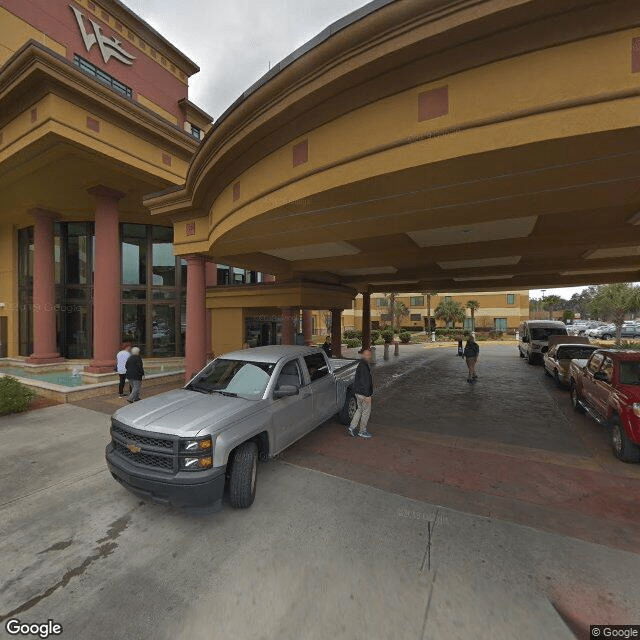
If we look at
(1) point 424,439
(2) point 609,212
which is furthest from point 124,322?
(2) point 609,212

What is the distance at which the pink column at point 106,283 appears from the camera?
12859 mm

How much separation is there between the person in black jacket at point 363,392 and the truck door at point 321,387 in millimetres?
533

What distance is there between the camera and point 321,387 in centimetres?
645

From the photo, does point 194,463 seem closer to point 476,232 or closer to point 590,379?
point 476,232

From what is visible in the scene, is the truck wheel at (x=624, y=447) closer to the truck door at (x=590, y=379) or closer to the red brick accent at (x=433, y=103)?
the truck door at (x=590, y=379)

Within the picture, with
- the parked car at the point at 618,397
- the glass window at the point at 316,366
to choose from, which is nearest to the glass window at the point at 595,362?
the parked car at the point at 618,397

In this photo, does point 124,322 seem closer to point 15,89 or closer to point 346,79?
point 15,89

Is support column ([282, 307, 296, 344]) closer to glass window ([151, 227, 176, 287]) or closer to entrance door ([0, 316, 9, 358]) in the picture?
glass window ([151, 227, 176, 287])

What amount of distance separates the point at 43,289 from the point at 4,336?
5.90m

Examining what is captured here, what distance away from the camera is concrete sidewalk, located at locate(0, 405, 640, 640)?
2.66 metres

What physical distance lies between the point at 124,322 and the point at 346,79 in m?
16.7

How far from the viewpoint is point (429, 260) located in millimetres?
11125

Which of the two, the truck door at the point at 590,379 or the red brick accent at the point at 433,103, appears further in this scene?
the truck door at the point at 590,379

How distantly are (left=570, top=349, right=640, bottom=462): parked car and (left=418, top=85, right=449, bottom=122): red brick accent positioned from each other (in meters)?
5.42
